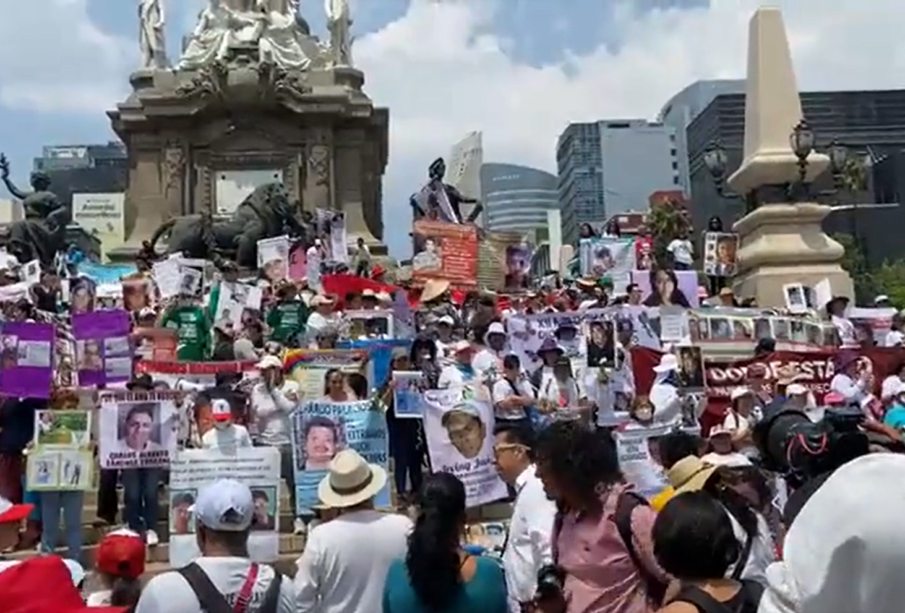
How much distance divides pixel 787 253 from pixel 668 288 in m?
5.40

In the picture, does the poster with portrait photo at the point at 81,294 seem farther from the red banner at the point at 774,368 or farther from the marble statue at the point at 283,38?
the marble statue at the point at 283,38

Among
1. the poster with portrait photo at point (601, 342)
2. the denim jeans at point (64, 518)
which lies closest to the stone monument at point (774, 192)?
the poster with portrait photo at point (601, 342)

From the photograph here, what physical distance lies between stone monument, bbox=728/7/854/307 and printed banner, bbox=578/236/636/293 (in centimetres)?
238

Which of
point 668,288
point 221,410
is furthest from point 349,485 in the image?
point 668,288

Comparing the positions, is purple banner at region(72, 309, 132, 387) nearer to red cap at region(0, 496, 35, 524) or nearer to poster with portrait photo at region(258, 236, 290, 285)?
red cap at region(0, 496, 35, 524)

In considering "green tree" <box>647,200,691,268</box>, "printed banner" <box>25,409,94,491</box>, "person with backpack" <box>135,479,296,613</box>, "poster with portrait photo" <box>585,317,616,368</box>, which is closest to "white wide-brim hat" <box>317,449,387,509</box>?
"person with backpack" <box>135,479,296,613</box>

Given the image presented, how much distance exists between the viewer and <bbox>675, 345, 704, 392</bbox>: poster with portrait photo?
43.9 feet

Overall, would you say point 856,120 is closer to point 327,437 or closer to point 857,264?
point 857,264

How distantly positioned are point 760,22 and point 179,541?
63.9 ft

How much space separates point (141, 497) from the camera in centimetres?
1095

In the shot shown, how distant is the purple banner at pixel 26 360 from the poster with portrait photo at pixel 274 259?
10685 millimetres

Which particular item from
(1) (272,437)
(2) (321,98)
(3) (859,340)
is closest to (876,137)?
(2) (321,98)

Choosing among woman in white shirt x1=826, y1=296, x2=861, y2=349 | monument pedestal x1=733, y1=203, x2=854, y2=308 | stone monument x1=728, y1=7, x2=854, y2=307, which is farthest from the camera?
stone monument x1=728, y1=7, x2=854, y2=307

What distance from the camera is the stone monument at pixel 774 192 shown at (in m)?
23.4
